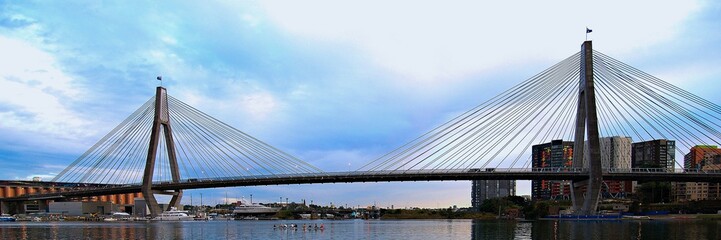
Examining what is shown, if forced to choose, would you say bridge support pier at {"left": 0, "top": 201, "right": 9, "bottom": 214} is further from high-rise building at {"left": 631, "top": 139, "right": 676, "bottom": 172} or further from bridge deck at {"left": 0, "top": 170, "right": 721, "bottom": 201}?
high-rise building at {"left": 631, "top": 139, "right": 676, "bottom": 172}

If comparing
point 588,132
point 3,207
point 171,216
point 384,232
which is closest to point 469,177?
point 588,132

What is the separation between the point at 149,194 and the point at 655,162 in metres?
136

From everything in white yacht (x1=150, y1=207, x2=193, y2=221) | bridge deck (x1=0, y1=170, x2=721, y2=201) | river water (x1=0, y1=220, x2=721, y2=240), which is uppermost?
bridge deck (x1=0, y1=170, x2=721, y2=201)

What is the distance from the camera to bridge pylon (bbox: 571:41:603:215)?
261 feet

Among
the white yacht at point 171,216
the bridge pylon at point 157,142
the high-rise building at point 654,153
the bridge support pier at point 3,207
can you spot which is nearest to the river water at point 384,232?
the bridge pylon at point 157,142

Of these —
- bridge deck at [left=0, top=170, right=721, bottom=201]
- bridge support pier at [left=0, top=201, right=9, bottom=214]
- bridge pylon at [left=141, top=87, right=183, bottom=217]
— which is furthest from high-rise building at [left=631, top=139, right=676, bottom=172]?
bridge support pier at [left=0, top=201, right=9, bottom=214]

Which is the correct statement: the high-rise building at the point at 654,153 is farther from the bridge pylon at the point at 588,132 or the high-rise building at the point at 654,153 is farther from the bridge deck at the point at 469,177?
the bridge pylon at the point at 588,132

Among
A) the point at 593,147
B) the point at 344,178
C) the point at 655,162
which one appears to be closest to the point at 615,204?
the point at 655,162

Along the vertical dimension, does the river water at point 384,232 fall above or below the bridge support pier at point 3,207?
above

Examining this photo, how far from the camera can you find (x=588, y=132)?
3150 inches

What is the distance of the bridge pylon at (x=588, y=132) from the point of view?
79625mm

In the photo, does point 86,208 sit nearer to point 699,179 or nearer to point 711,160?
point 699,179

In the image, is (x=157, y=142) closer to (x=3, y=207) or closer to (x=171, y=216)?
(x=171, y=216)

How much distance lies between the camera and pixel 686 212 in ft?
416
